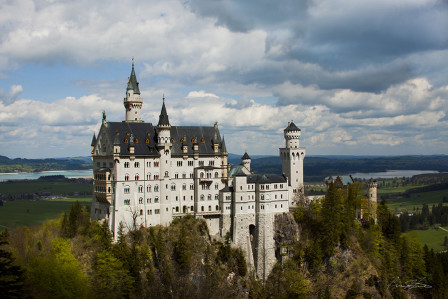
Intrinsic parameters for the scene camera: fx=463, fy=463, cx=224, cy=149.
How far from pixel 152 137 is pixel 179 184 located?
10500 mm

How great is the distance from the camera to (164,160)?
87.7 m

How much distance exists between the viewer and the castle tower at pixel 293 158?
97500 millimetres

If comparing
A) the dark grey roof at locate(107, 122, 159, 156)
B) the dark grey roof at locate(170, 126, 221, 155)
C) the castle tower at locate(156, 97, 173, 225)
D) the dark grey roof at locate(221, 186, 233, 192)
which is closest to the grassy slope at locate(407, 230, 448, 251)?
the dark grey roof at locate(221, 186, 233, 192)

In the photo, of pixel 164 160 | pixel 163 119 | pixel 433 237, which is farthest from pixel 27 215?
pixel 433 237

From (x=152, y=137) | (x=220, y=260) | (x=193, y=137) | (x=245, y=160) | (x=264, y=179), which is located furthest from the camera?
(x=245, y=160)

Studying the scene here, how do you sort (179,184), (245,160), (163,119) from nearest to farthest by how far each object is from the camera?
(163,119) → (179,184) → (245,160)

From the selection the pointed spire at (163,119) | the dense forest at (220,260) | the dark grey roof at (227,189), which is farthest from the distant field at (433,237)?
the pointed spire at (163,119)

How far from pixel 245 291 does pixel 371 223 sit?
32541 millimetres

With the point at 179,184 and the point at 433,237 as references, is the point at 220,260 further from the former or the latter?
the point at 433,237

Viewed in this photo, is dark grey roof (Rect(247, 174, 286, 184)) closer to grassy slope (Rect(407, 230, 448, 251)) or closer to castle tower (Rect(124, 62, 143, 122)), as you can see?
castle tower (Rect(124, 62, 143, 122))

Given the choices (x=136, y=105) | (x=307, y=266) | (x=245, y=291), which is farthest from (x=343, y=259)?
(x=136, y=105)

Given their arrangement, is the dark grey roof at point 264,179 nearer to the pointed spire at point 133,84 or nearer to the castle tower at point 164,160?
the castle tower at point 164,160

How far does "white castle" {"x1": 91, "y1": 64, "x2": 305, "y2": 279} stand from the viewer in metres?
83.6

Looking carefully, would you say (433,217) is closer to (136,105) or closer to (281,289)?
(281,289)
